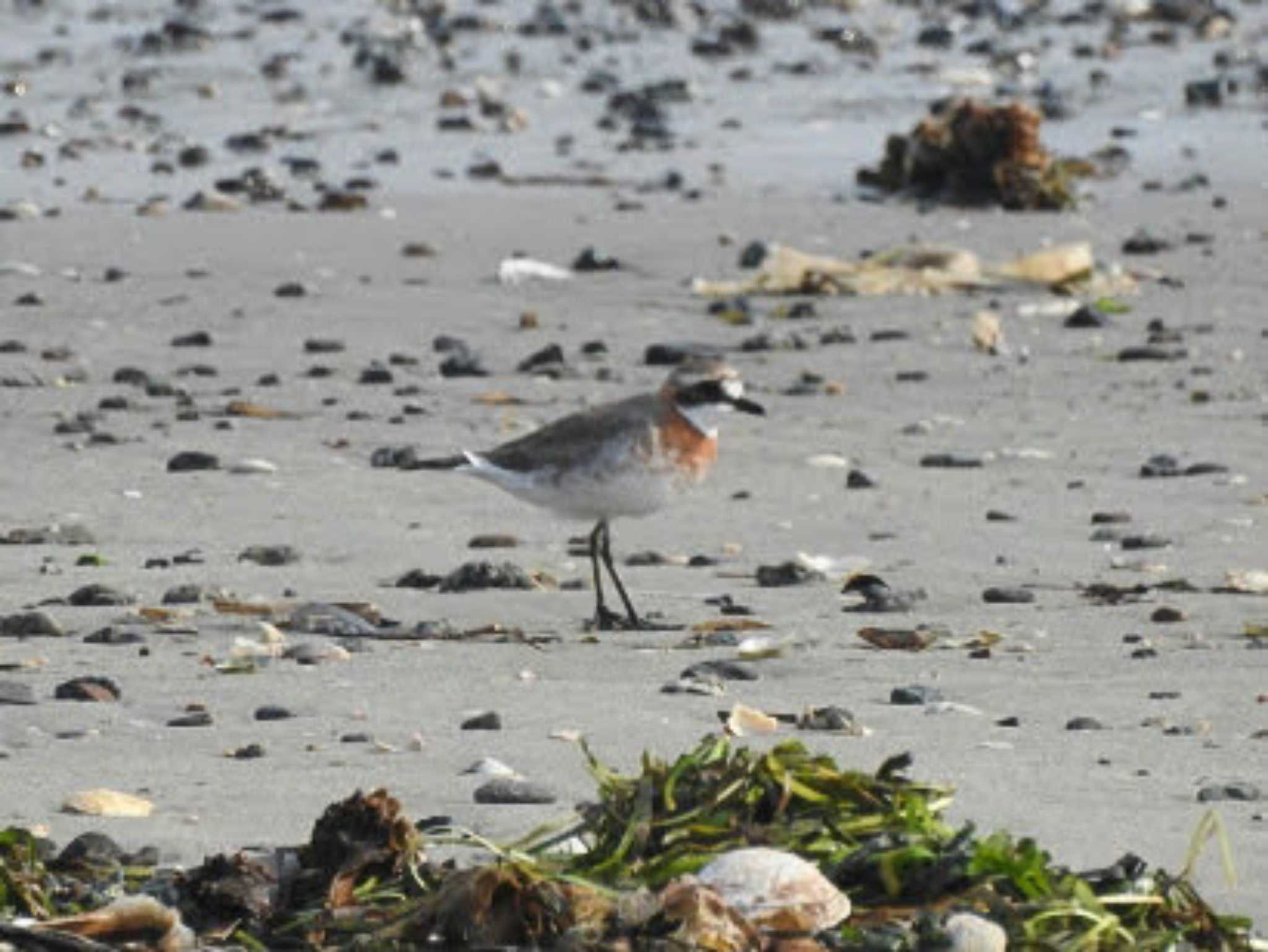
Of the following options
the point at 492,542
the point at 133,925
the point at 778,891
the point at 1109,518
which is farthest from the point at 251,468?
the point at 778,891

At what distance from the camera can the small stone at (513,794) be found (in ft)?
18.9

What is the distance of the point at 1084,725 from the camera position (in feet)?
21.9

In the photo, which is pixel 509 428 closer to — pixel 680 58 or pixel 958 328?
pixel 958 328

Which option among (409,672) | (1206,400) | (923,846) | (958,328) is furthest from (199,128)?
(923,846)

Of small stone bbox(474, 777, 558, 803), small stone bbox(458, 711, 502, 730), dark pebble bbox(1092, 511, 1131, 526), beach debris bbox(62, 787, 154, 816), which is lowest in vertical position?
dark pebble bbox(1092, 511, 1131, 526)

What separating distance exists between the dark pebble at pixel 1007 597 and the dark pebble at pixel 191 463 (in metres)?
3.07

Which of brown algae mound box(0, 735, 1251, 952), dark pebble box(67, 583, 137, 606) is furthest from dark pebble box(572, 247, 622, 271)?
brown algae mound box(0, 735, 1251, 952)

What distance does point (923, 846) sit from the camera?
4738mm

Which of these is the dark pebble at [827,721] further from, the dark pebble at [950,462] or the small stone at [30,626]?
the dark pebble at [950,462]

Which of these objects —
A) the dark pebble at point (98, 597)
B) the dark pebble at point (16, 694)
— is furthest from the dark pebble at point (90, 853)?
the dark pebble at point (98, 597)

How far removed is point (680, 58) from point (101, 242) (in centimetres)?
952

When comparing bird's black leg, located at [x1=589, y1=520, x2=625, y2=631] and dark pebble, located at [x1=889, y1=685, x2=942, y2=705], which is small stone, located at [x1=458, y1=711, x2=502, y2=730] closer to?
dark pebble, located at [x1=889, y1=685, x2=942, y2=705]

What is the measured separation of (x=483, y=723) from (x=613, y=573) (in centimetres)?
220

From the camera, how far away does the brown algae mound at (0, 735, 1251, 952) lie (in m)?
4.49
